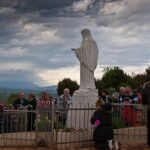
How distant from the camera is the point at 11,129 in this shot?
15008 mm

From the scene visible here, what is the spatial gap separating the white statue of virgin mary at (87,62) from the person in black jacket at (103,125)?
348 centimetres

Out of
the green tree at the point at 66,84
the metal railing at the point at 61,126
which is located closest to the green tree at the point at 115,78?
the green tree at the point at 66,84

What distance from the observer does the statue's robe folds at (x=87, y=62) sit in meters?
16.9

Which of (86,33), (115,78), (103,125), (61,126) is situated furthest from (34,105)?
(115,78)

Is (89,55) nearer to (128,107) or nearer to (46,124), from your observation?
(128,107)

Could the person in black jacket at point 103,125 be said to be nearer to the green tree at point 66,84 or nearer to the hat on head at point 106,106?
the hat on head at point 106,106

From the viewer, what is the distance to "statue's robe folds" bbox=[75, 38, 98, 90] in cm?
1692

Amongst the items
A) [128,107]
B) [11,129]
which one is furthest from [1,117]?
[128,107]

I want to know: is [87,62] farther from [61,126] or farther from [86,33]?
[61,126]

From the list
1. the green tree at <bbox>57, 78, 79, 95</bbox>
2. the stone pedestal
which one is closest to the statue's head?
the stone pedestal

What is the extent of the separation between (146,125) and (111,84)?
31.4 meters

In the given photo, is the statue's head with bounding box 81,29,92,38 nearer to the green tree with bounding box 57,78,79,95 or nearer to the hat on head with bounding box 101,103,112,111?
the hat on head with bounding box 101,103,112,111

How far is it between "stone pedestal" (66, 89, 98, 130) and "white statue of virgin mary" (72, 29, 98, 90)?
1.14ft

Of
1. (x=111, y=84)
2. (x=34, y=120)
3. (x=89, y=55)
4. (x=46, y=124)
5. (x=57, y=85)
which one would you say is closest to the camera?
(x=46, y=124)
